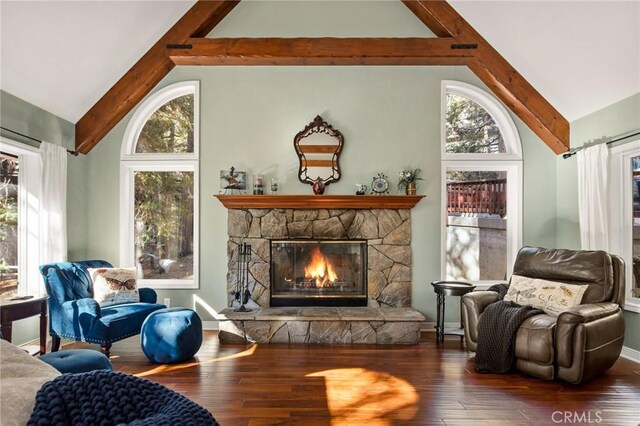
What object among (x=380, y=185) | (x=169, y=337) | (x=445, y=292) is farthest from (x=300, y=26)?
(x=169, y=337)

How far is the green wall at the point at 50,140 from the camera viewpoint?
3.70 meters

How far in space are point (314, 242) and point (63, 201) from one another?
2790 millimetres

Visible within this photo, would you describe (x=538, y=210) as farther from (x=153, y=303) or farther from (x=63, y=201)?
(x=63, y=201)

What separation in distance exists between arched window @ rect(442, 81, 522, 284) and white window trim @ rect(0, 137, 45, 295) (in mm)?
4567

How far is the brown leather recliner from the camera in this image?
297 centimetres

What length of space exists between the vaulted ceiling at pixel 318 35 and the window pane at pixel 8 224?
72cm

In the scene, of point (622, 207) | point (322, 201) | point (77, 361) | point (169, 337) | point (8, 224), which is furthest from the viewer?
point (322, 201)

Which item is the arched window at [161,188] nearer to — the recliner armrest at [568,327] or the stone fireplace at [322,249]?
the stone fireplace at [322,249]

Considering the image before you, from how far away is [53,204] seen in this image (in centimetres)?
407

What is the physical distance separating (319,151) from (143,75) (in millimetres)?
2227

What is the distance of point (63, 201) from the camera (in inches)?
165

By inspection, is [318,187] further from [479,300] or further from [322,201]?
[479,300]

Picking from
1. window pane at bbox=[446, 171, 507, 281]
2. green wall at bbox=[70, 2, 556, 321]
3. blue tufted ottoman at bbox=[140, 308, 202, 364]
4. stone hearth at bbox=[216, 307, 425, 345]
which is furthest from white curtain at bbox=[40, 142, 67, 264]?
window pane at bbox=[446, 171, 507, 281]

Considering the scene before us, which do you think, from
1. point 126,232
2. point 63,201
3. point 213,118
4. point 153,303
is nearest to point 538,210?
point 213,118
